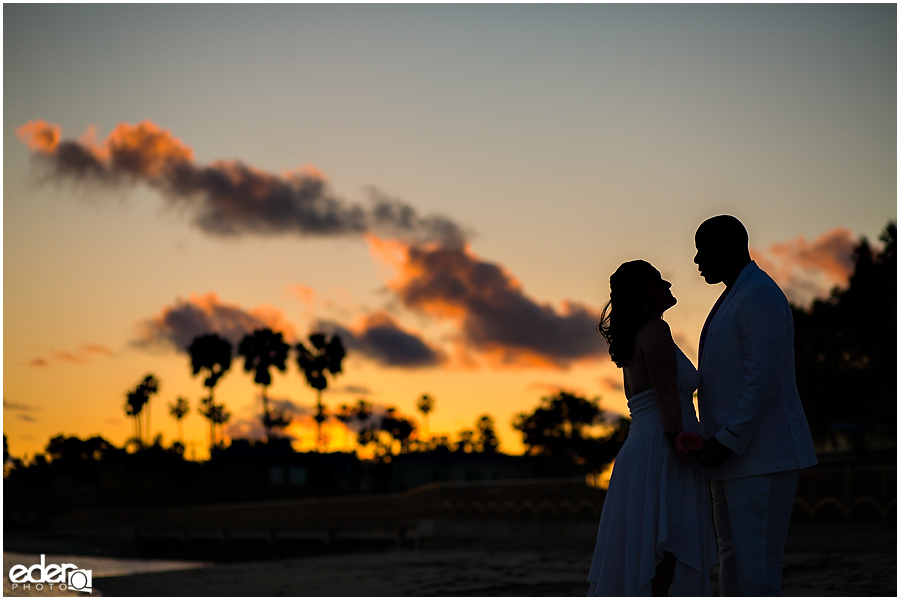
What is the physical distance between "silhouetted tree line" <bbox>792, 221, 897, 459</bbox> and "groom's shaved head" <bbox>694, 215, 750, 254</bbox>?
37.9 meters

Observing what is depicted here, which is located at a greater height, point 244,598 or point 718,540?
point 718,540

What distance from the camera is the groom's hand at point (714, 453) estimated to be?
14.2 feet

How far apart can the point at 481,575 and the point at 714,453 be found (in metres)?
8.87

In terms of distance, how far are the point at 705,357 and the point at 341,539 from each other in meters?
48.6

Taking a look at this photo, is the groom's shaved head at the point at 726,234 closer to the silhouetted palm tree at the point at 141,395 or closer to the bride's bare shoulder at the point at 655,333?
the bride's bare shoulder at the point at 655,333

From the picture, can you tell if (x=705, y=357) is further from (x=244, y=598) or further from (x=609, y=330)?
(x=244, y=598)

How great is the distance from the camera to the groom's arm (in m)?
4.27

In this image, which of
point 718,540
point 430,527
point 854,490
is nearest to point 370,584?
point 718,540

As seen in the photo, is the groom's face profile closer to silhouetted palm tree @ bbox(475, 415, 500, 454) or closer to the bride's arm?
the bride's arm

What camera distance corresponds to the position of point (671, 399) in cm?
464

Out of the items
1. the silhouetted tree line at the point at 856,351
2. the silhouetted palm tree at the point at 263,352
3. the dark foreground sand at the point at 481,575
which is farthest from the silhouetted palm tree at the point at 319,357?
the dark foreground sand at the point at 481,575

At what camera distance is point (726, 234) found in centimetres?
457

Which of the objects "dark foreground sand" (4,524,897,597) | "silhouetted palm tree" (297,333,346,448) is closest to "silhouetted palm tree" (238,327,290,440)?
"silhouetted palm tree" (297,333,346,448)

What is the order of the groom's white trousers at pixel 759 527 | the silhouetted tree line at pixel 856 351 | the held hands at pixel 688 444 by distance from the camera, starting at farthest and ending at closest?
the silhouetted tree line at pixel 856 351 → the held hands at pixel 688 444 → the groom's white trousers at pixel 759 527
